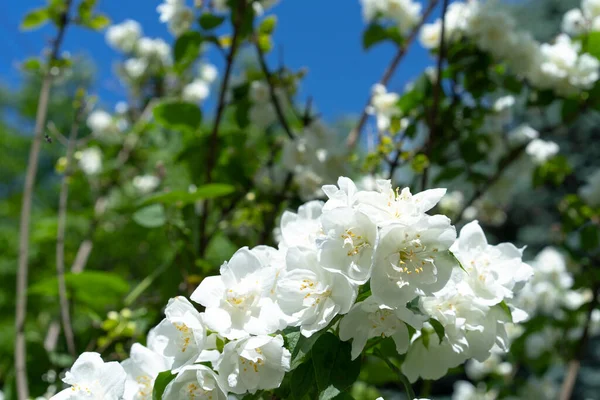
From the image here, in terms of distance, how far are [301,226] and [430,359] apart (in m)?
0.30

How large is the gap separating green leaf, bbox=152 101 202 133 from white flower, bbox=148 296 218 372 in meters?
1.21

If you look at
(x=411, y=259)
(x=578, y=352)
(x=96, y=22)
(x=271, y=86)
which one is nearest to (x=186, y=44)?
(x=271, y=86)

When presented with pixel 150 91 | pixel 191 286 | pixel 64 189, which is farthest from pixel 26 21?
pixel 191 286

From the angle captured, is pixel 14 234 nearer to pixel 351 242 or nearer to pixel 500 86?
pixel 500 86

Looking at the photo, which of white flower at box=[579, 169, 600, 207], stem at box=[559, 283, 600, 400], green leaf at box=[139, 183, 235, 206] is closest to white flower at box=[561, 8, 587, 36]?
white flower at box=[579, 169, 600, 207]

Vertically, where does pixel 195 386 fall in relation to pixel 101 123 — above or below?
below

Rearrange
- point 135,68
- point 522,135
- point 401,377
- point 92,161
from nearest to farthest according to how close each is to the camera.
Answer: point 401,377 < point 522,135 < point 92,161 < point 135,68

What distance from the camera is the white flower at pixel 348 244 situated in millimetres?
778

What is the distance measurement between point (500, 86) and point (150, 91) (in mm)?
1931

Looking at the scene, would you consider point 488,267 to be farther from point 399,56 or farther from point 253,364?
point 399,56

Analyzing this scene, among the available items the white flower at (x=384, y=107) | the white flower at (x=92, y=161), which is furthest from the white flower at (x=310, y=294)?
the white flower at (x=92, y=161)

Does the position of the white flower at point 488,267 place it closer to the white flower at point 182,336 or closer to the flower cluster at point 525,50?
the white flower at point 182,336

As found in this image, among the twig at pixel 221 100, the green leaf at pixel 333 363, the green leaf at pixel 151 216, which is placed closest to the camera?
the green leaf at pixel 333 363

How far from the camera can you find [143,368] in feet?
2.97
